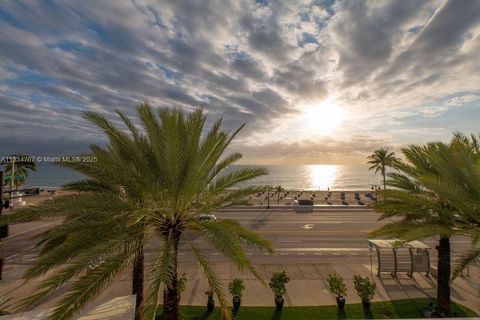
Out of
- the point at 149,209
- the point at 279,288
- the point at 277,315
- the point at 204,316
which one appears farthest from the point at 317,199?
the point at 149,209

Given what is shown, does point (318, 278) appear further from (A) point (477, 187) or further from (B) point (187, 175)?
(B) point (187, 175)

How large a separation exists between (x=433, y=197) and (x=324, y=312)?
22.9ft

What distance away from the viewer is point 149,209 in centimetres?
757

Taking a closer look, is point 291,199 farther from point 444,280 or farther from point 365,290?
point 444,280

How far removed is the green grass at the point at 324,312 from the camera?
11.2 m

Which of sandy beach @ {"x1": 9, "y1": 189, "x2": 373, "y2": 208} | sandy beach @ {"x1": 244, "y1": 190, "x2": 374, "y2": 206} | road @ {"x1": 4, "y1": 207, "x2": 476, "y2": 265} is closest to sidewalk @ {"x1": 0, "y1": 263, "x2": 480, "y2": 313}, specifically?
road @ {"x1": 4, "y1": 207, "x2": 476, "y2": 265}

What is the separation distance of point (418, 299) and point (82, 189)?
16314 mm

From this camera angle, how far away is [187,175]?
8.01 m

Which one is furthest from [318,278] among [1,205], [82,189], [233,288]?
[1,205]

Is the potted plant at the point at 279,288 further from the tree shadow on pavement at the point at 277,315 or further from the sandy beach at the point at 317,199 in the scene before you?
the sandy beach at the point at 317,199

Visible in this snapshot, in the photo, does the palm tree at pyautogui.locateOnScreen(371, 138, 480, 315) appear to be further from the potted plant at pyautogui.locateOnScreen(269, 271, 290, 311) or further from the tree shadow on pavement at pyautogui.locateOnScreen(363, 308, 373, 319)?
the potted plant at pyautogui.locateOnScreen(269, 271, 290, 311)

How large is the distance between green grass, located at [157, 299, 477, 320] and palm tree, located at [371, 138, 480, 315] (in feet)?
4.70

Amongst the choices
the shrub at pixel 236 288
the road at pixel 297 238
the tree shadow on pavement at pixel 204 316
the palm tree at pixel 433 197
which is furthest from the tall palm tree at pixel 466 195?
the road at pixel 297 238

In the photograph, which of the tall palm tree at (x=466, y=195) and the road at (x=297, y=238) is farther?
the road at (x=297, y=238)
